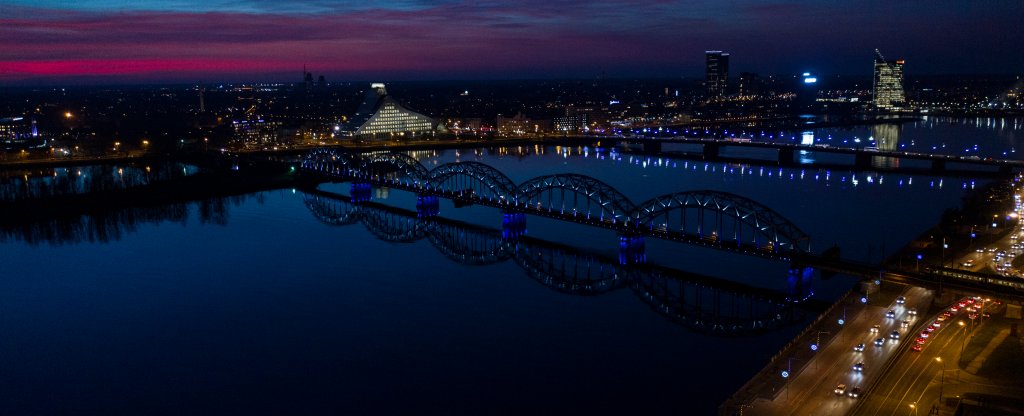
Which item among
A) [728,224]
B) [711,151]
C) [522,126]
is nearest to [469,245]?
[728,224]

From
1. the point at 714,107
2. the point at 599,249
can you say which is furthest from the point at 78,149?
the point at 714,107

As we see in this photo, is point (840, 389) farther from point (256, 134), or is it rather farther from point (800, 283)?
point (256, 134)

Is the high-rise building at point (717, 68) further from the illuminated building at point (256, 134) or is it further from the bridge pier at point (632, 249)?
the bridge pier at point (632, 249)

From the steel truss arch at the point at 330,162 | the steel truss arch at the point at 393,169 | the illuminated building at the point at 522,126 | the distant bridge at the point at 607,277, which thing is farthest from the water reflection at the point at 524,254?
the illuminated building at the point at 522,126

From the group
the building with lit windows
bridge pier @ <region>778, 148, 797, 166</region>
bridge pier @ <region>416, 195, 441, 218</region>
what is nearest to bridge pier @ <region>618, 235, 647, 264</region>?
bridge pier @ <region>416, 195, 441, 218</region>

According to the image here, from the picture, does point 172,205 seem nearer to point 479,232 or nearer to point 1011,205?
point 479,232

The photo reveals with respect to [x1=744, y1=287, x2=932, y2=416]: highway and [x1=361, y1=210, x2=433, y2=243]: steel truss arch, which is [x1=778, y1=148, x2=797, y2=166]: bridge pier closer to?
[x1=361, y1=210, x2=433, y2=243]: steel truss arch

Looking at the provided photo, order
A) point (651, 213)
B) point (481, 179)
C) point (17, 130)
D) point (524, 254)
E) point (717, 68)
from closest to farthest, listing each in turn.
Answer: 1. point (651, 213)
2. point (524, 254)
3. point (481, 179)
4. point (17, 130)
5. point (717, 68)
